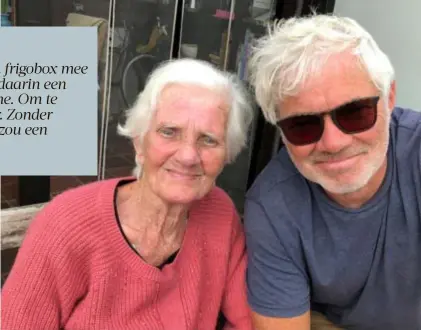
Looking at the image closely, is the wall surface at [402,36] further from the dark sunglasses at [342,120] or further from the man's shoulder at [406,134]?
the dark sunglasses at [342,120]

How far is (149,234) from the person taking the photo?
1469 mm

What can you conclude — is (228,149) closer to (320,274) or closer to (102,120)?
(320,274)

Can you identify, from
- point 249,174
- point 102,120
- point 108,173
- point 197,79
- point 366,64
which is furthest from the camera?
point 249,174

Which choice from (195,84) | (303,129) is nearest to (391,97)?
(303,129)

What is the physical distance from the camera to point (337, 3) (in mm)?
2824

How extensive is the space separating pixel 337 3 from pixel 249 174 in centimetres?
108

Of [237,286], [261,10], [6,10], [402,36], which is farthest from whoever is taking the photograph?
[261,10]

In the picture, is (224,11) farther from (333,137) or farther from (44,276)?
(44,276)

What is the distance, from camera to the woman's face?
1369mm

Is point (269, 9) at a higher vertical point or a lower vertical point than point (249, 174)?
higher

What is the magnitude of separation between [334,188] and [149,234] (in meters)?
0.53

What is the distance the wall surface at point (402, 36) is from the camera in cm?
259

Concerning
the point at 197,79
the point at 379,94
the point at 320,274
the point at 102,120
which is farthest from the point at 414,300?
the point at 102,120

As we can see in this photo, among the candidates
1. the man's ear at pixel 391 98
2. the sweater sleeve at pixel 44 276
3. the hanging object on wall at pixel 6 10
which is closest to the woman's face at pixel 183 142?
the sweater sleeve at pixel 44 276
